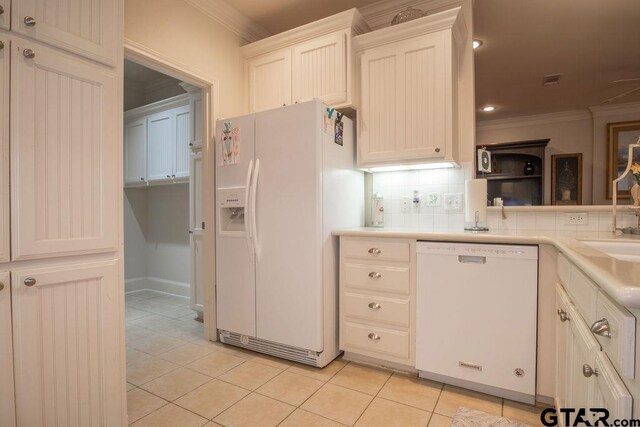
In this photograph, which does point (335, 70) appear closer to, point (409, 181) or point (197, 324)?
point (409, 181)

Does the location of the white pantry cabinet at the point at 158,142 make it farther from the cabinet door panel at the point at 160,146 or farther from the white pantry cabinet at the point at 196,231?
the white pantry cabinet at the point at 196,231

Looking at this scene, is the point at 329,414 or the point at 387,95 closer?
the point at 329,414

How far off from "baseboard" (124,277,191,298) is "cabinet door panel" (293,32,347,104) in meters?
2.83

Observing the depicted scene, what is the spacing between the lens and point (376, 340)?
82.8 inches

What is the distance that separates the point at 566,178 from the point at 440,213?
3.45 meters

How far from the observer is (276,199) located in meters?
2.28

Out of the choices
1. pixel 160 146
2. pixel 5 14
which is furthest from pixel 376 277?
pixel 160 146

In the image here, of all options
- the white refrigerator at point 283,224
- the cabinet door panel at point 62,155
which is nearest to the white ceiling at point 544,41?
the white refrigerator at point 283,224

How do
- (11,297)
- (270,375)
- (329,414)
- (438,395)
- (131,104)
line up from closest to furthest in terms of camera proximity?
(11,297)
(329,414)
(438,395)
(270,375)
(131,104)

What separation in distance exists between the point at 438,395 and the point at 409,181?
1515mm

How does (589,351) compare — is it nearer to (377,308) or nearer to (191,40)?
(377,308)

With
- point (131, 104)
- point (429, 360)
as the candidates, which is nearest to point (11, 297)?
point (429, 360)

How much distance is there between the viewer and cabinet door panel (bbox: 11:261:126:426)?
3.97 feet

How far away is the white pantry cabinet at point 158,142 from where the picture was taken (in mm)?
3678
